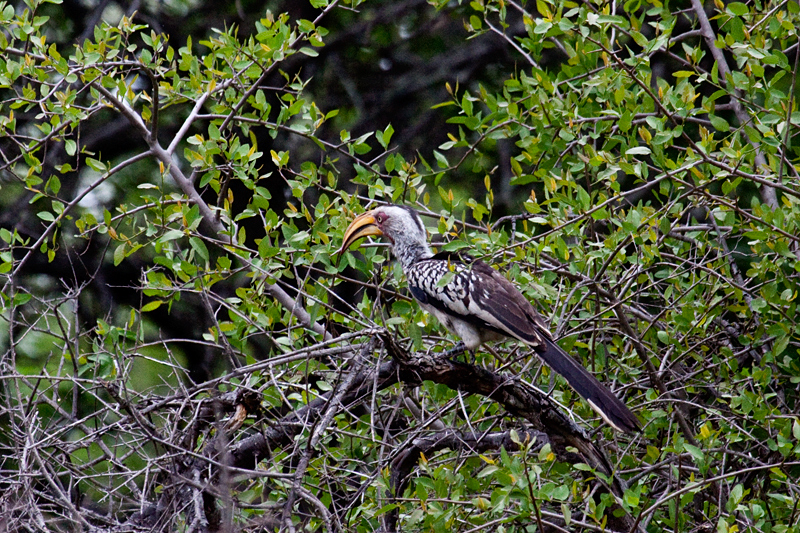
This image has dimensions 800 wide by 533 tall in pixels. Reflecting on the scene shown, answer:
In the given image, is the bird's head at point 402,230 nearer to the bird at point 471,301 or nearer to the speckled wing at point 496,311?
the bird at point 471,301

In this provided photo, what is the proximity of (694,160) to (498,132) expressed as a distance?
0.97m

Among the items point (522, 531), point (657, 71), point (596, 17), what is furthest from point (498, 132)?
point (657, 71)

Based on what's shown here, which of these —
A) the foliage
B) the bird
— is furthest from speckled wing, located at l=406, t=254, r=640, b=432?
the foliage

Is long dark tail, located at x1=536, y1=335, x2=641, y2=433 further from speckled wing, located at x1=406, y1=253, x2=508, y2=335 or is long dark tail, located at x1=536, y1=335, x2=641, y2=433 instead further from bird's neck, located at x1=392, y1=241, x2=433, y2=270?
bird's neck, located at x1=392, y1=241, x2=433, y2=270

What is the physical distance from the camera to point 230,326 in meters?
3.72

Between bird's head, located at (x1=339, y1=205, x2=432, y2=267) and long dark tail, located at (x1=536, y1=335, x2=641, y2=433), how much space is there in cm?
99

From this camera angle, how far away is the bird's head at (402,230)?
13.7 ft

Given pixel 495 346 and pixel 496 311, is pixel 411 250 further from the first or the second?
pixel 496 311

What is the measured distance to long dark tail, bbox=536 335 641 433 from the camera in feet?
10.6

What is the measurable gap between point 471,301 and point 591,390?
69 cm

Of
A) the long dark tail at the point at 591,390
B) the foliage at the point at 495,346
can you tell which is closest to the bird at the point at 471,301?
the long dark tail at the point at 591,390

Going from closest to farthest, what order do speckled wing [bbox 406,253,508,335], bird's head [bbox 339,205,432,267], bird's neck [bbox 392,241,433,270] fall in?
1. speckled wing [bbox 406,253,508,335]
2. bird's head [bbox 339,205,432,267]
3. bird's neck [bbox 392,241,433,270]

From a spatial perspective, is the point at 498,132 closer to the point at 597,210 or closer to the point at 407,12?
the point at 597,210

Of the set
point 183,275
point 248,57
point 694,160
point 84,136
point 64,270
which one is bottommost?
point 64,270
